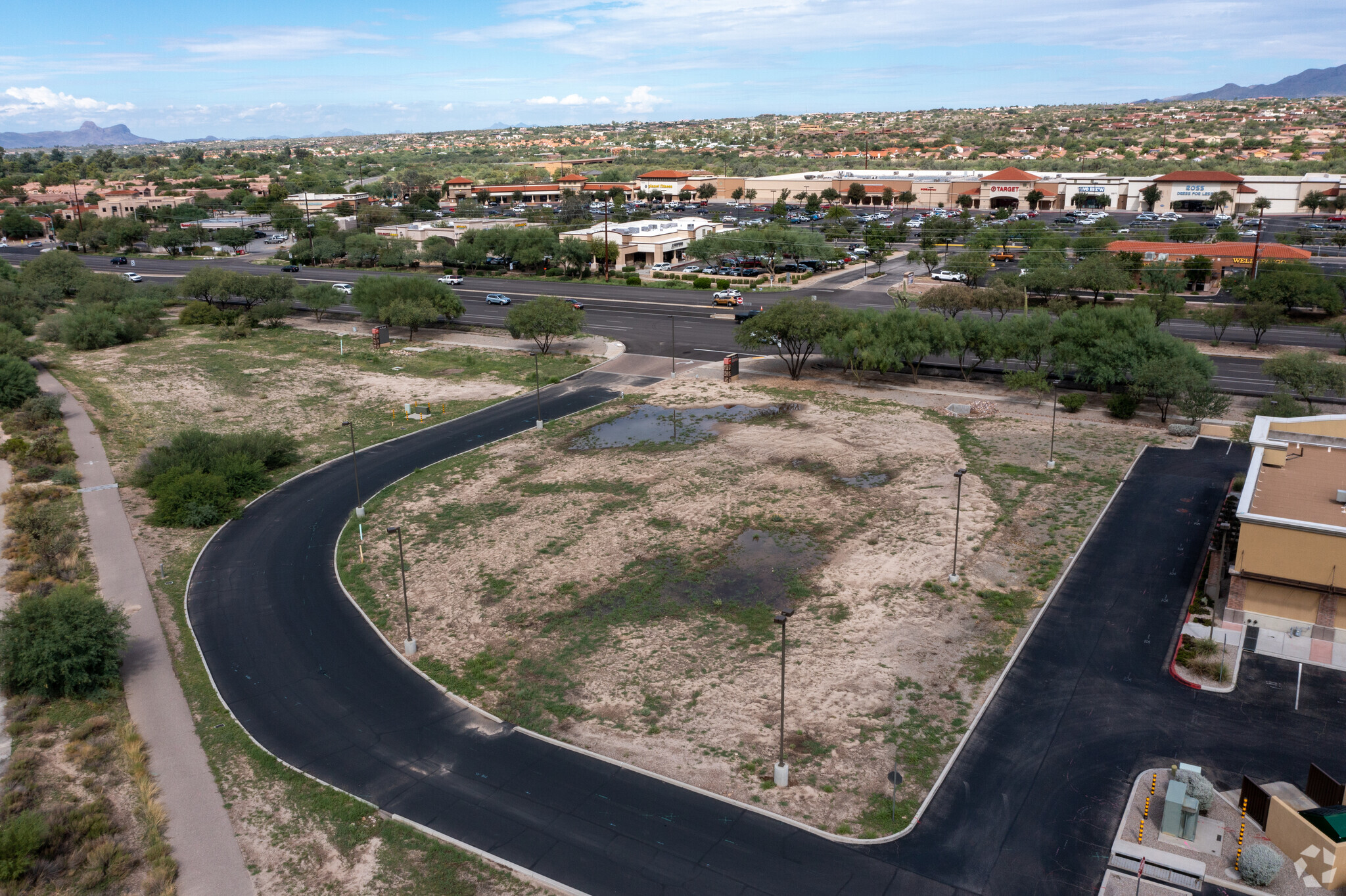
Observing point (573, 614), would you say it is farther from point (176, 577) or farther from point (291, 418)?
point (291, 418)

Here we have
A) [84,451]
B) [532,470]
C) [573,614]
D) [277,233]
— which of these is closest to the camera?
[573,614]

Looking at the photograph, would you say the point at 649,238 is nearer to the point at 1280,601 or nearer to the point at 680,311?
the point at 680,311

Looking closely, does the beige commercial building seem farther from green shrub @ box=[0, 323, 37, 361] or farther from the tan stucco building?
the tan stucco building

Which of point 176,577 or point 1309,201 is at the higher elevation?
point 1309,201

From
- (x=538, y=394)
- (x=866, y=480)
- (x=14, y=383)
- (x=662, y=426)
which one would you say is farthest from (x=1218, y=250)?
(x=14, y=383)

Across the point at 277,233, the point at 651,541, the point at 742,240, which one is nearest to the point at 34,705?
the point at 651,541

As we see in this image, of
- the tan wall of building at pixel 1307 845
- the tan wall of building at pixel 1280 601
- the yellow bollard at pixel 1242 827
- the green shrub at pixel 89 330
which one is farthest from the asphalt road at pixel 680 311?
the tan wall of building at pixel 1307 845

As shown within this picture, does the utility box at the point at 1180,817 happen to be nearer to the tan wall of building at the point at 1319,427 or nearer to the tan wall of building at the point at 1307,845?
the tan wall of building at the point at 1307,845
